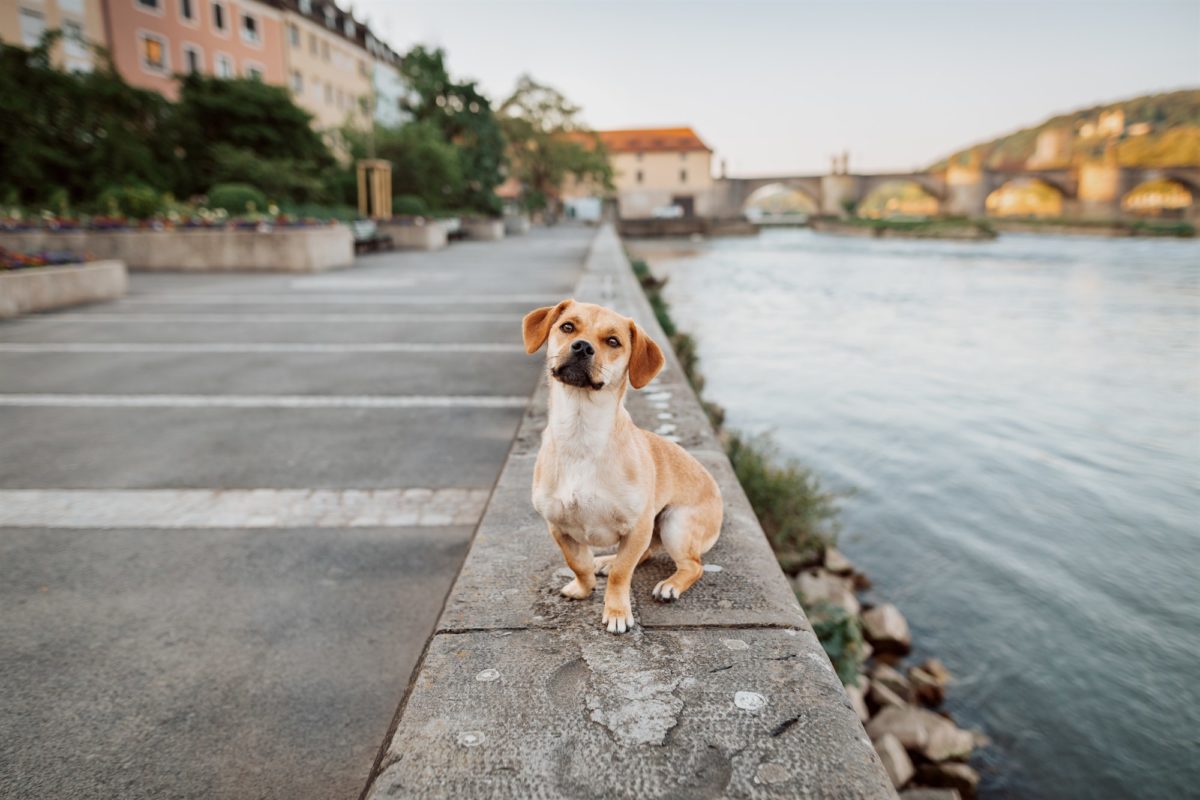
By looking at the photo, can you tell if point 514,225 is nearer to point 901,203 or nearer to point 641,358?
point 641,358

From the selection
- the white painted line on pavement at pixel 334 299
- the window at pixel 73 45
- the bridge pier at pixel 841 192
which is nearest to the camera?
the white painted line on pavement at pixel 334 299

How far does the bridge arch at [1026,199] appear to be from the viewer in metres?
93.9

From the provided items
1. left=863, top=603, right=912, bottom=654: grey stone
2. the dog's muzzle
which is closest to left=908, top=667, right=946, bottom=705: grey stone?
left=863, top=603, right=912, bottom=654: grey stone

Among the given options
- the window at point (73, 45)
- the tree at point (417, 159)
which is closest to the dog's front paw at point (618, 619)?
the tree at point (417, 159)

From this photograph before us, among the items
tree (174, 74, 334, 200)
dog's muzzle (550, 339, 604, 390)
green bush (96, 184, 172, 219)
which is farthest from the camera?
tree (174, 74, 334, 200)

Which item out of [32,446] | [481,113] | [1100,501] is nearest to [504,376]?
[32,446]

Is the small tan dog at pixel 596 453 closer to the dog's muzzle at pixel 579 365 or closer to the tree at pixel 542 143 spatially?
the dog's muzzle at pixel 579 365

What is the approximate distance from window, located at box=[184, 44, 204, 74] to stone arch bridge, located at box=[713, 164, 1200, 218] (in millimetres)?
72429

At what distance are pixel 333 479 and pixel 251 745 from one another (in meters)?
2.46

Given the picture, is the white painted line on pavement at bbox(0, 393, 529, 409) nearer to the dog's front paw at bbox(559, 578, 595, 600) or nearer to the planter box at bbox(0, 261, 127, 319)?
the dog's front paw at bbox(559, 578, 595, 600)

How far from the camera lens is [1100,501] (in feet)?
27.7

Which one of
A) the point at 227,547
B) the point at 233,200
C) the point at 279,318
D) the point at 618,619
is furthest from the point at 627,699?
the point at 233,200

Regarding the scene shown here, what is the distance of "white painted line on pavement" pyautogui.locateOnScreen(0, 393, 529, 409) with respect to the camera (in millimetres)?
6353

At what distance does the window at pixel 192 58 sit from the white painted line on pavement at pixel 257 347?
40.1 m
